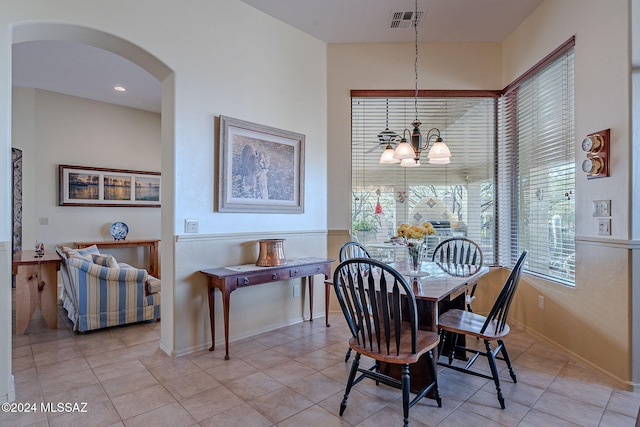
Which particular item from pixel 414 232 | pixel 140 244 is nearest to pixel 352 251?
pixel 414 232

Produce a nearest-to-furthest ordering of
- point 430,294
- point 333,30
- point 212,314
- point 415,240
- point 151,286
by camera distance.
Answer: point 430,294, point 415,240, point 212,314, point 151,286, point 333,30

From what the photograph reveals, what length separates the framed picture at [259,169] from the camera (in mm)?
3209

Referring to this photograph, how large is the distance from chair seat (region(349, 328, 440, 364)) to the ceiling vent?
317cm

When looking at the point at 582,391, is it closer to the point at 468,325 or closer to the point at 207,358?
the point at 468,325

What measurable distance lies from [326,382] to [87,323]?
260 centimetres

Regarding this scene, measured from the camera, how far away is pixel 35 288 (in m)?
3.53

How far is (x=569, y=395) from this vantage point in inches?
89.4

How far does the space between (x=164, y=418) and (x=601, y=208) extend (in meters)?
3.41

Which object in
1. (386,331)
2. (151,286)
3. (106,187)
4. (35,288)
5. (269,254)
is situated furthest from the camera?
(106,187)

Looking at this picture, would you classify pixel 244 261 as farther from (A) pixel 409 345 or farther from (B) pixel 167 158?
(A) pixel 409 345

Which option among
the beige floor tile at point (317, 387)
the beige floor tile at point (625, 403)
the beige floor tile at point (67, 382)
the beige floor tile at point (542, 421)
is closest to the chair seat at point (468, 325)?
the beige floor tile at point (542, 421)

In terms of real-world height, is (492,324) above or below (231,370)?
above

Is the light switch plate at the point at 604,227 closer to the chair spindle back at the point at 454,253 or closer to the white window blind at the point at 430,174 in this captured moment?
the chair spindle back at the point at 454,253

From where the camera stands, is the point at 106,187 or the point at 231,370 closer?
the point at 231,370
